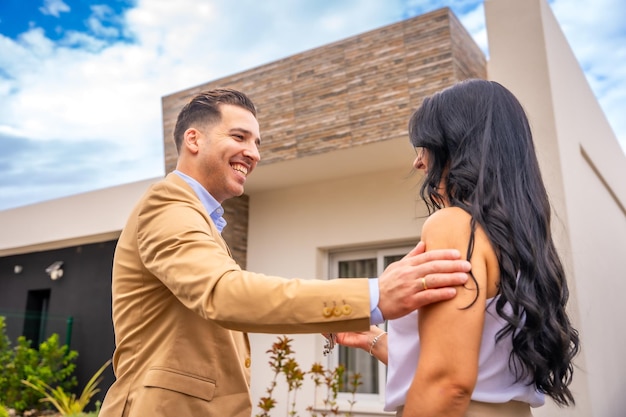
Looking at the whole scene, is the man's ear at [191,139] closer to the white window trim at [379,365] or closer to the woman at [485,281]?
the woman at [485,281]

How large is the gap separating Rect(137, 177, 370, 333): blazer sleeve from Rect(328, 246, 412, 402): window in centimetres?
460

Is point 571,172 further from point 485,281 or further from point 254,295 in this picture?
point 254,295

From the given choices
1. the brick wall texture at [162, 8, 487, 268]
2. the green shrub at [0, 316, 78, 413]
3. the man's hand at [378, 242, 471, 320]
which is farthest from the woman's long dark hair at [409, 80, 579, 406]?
the green shrub at [0, 316, 78, 413]

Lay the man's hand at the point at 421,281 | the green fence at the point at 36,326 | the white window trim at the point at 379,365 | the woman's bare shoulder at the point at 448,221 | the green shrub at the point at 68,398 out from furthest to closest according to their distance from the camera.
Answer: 1. the green fence at the point at 36,326
2. the green shrub at the point at 68,398
3. the white window trim at the point at 379,365
4. the woman's bare shoulder at the point at 448,221
5. the man's hand at the point at 421,281

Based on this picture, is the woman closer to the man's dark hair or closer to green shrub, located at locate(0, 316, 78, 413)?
the man's dark hair

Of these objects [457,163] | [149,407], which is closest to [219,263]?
[149,407]

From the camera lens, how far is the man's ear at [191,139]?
6.51 ft

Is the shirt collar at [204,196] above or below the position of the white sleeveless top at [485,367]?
above

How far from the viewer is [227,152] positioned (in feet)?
6.54

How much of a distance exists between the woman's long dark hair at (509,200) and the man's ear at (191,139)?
0.84 meters

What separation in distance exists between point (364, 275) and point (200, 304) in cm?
499

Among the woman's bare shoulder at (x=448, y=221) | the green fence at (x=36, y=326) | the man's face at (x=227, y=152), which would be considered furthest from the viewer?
the green fence at (x=36, y=326)

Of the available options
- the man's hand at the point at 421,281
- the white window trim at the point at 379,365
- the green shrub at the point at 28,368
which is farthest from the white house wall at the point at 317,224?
the man's hand at the point at 421,281

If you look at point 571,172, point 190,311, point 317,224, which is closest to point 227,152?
point 190,311
